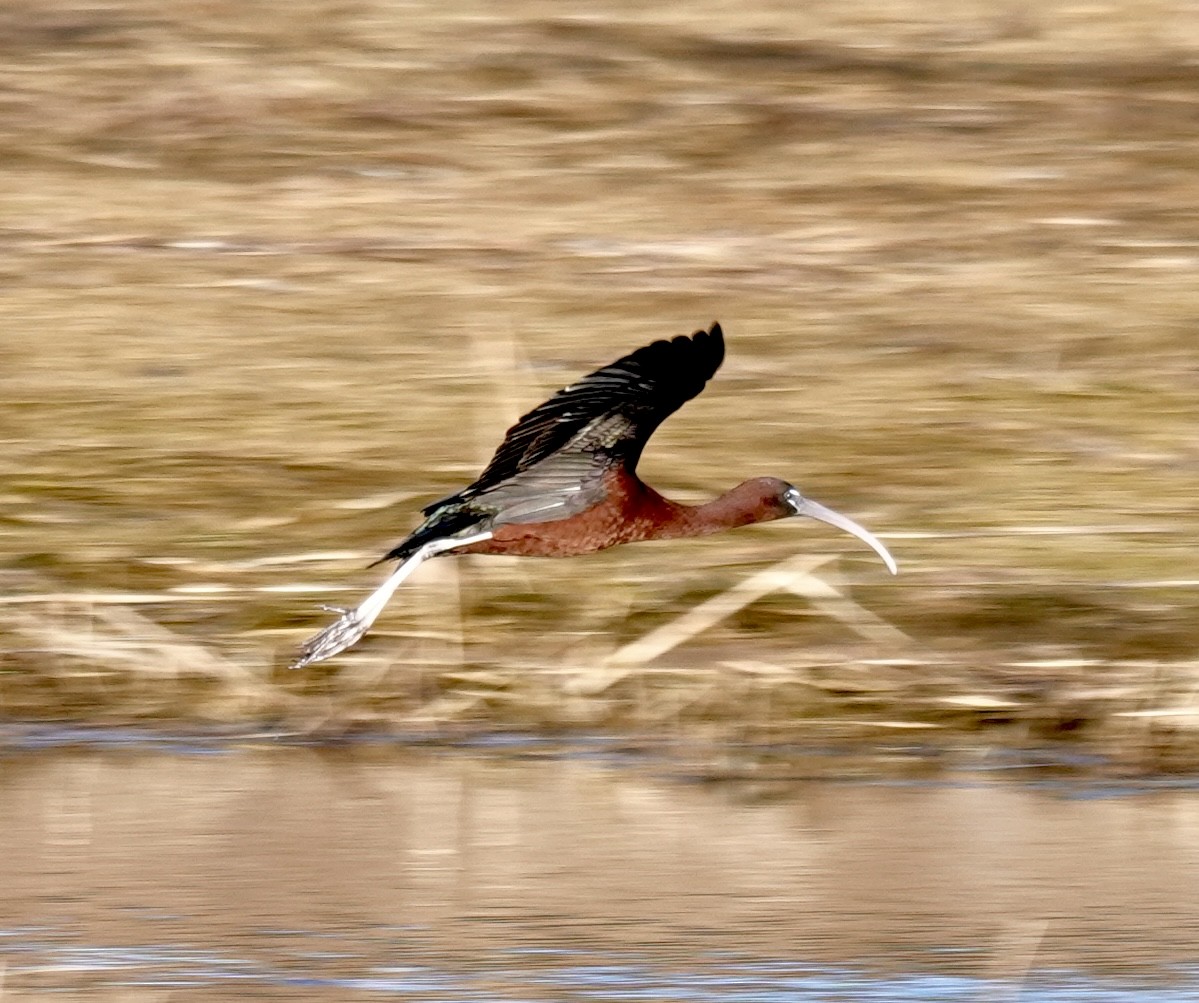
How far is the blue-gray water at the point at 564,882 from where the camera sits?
29.5ft

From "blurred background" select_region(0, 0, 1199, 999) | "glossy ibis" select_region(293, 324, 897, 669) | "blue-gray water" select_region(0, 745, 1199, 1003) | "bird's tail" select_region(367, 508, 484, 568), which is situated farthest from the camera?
"blurred background" select_region(0, 0, 1199, 999)

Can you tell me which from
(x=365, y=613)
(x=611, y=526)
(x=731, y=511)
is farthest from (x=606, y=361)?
(x=611, y=526)

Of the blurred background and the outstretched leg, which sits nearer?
the outstretched leg

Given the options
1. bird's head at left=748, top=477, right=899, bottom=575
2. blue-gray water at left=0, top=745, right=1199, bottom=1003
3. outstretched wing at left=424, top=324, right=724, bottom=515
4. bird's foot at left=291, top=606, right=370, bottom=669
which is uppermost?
outstretched wing at left=424, top=324, right=724, bottom=515

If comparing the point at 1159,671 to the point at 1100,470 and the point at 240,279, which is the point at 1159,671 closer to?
the point at 1100,470

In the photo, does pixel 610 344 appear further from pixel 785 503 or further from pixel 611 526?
pixel 611 526

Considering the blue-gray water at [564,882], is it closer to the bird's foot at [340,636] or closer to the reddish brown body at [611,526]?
the bird's foot at [340,636]

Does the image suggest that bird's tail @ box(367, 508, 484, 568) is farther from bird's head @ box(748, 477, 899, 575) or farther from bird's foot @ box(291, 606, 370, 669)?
bird's head @ box(748, 477, 899, 575)

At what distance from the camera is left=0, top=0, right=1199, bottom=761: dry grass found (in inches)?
459

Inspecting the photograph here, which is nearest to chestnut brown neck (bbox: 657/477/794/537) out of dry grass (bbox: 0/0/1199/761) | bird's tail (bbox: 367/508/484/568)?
bird's tail (bbox: 367/508/484/568)

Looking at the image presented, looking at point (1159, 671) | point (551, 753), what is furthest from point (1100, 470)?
point (551, 753)

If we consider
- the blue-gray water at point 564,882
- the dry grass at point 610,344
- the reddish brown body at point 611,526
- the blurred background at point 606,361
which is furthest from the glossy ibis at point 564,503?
the dry grass at point 610,344

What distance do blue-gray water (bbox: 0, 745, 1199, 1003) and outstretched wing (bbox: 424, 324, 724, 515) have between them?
1.16m

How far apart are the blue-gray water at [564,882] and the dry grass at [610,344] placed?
0.56 metres
